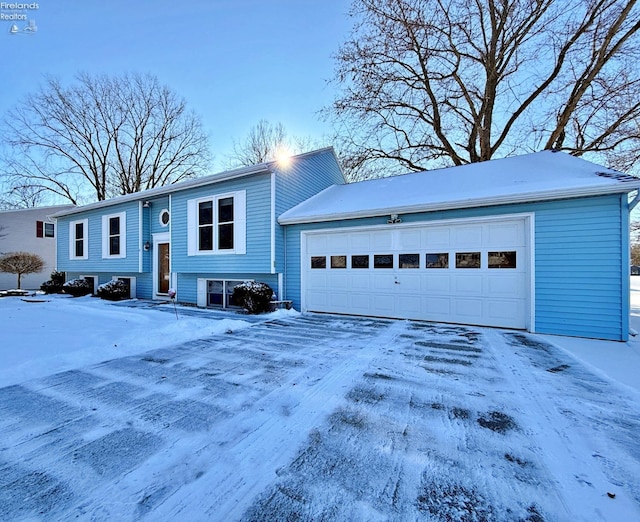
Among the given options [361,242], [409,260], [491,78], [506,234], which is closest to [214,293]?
[361,242]

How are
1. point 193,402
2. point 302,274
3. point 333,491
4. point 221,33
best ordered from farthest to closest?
point 221,33, point 302,274, point 193,402, point 333,491

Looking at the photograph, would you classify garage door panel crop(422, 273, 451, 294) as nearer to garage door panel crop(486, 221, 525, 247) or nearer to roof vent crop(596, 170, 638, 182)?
garage door panel crop(486, 221, 525, 247)

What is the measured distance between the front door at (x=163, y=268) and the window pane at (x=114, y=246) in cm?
207

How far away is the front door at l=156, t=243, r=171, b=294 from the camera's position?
427 inches

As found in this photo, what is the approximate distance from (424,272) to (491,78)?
11149mm

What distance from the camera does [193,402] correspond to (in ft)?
9.44

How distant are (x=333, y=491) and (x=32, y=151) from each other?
2686 centimetres

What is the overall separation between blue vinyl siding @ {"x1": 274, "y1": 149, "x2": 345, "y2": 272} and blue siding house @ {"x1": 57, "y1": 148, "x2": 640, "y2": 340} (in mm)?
54

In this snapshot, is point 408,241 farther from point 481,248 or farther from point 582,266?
point 582,266

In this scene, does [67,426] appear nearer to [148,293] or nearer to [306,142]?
[148,293]

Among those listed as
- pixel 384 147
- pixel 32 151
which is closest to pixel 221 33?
pixel 384 147

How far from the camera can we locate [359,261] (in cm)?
769

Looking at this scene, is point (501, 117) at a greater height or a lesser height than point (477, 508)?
greater
